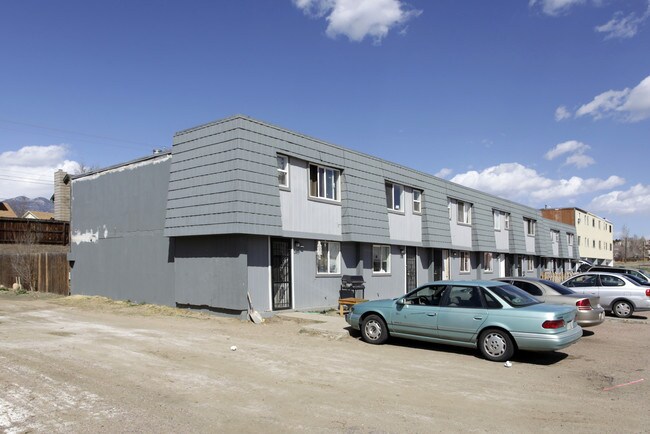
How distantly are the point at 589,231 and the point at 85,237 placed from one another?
6487cm

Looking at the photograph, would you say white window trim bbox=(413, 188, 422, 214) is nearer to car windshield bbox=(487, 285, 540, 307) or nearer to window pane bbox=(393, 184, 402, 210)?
window pane bbox=(393, 184, 402, 210)

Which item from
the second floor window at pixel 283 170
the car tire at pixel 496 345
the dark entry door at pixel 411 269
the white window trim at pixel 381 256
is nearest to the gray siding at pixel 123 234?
the second floor window at pixel 283 170

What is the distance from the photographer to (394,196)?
23141mm

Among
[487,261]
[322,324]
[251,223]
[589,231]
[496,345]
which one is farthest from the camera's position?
[589,231]

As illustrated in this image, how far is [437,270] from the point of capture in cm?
2678

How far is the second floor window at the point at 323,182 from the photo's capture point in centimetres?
1819

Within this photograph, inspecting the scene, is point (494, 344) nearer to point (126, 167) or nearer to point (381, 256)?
point (381, 256)

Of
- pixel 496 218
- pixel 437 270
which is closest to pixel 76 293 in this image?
pixel 437 270

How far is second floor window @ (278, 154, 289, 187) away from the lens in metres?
16.7

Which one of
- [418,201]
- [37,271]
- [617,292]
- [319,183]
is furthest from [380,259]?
[37,271]

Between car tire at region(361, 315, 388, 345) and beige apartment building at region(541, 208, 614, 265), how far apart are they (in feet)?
166

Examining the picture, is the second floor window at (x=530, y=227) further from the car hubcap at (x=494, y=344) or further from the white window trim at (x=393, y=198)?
the car hubcap at (x=494, y=344)

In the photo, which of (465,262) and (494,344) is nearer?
(494,344)

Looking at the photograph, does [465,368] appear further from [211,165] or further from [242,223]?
[211,165]
